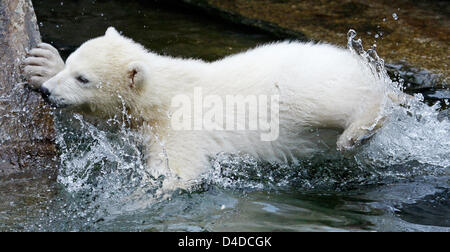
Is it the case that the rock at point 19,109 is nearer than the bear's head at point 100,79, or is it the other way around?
the bear's head at point 100,79

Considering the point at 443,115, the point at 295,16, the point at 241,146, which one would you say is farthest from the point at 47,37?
the point at 443,115

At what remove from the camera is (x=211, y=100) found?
14.8 ft

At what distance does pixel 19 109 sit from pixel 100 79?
2.75 ft

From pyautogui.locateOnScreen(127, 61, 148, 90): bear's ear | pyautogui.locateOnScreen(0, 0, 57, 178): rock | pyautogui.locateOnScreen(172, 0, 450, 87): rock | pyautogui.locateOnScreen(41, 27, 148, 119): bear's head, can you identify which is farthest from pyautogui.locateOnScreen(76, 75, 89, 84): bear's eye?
pyautogui.locateOnScreen(172, 0, 450, 87): rock

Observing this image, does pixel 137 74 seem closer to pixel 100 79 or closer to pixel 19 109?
pixel 100 79

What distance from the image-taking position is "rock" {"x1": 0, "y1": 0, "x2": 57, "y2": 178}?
4719mm

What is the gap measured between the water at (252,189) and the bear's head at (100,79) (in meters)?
0.24

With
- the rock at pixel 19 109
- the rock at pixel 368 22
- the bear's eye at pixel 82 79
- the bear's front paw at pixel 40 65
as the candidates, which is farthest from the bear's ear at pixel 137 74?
the rock at pixel 368 22

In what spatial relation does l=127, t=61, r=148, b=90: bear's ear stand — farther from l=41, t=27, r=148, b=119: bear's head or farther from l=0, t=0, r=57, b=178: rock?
l=0, t=0, r=57, b=178: rock

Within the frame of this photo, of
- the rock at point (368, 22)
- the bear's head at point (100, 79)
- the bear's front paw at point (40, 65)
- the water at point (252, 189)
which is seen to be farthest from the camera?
the rock at point (368, 22)

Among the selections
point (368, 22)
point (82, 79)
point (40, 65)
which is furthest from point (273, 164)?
point (368, 22)

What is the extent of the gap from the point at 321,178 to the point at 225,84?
106 centimetres

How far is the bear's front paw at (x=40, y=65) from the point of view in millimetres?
4637

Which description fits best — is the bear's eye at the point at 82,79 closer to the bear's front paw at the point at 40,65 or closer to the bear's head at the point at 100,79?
the bear's head at the point at 100,79
